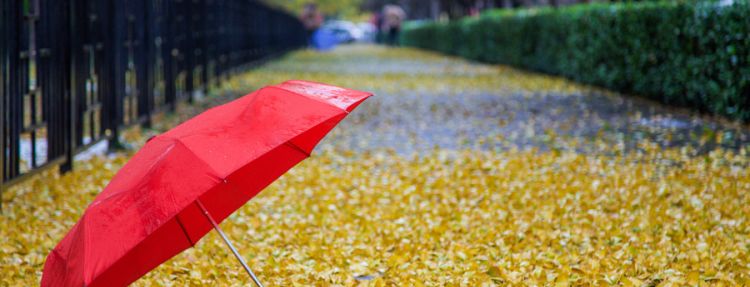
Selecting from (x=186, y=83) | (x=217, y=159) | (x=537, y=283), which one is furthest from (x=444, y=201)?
(x=186, y=83)

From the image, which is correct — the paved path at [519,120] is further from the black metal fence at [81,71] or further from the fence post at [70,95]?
the fence post at [70,95]

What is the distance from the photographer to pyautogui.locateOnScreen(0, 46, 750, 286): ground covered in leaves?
16.3 ft

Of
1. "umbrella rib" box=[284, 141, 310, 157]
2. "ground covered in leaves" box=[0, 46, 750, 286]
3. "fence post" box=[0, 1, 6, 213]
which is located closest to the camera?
"umbrella rib" box=[284, 141, 310, 157]

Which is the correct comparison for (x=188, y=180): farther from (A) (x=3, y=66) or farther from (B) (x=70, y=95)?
(B) (x=70, y=95)

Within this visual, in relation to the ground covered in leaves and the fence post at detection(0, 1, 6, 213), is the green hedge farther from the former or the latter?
the fence post at detection(0, 1, 6, 213)

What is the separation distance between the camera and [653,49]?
13.9 m

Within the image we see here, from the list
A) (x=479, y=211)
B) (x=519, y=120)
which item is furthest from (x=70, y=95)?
(x=519, y=120)

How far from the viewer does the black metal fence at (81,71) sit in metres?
6.56

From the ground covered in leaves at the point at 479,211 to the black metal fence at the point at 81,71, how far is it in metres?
0.31

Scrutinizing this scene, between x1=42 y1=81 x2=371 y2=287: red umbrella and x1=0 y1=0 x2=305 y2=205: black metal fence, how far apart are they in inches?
120

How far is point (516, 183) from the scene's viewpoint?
24.9 feet

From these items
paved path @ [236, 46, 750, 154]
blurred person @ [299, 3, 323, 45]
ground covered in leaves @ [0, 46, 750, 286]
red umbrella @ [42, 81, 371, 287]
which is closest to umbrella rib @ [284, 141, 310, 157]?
red umbrella @ [42, 81, 371, 287]

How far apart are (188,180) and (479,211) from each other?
343cm

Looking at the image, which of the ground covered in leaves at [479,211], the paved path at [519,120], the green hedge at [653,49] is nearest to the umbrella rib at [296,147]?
the ground covered in leaves at [479,211]
